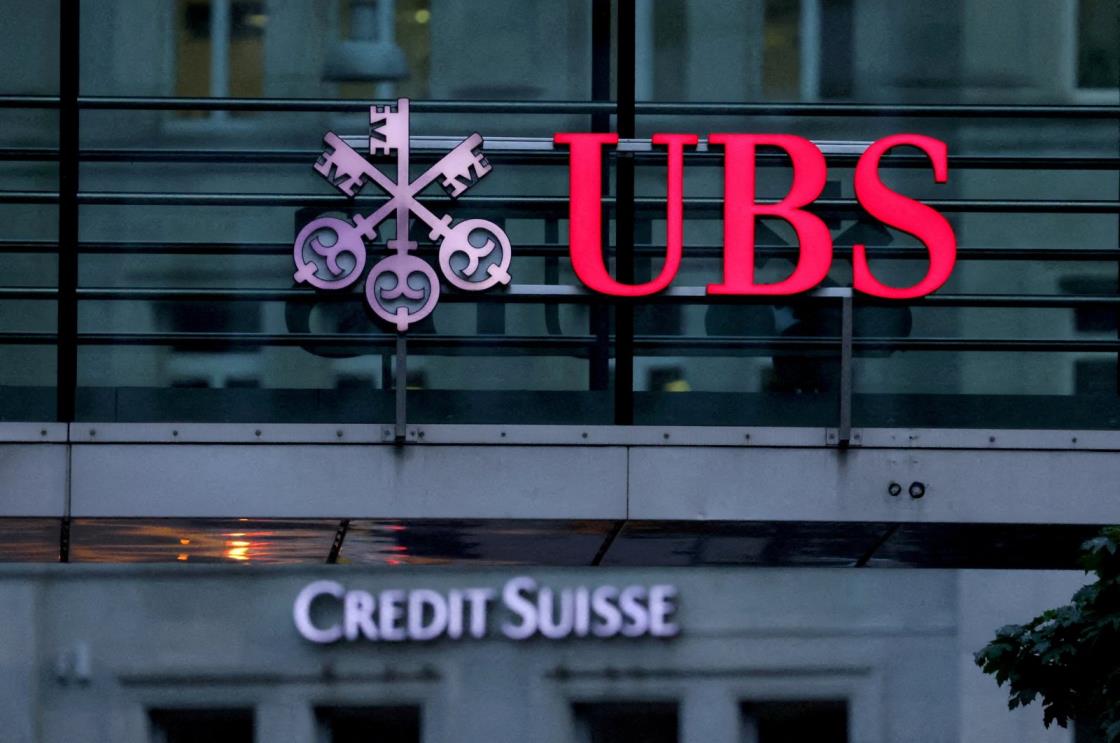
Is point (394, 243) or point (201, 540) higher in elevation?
point (394, 243)

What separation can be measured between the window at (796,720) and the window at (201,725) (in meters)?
4.28

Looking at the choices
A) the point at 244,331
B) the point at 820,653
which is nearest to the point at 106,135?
the point at 244,331

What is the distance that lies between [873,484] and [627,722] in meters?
6.34

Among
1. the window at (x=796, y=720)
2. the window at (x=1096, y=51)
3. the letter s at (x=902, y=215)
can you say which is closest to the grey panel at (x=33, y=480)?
the letter s at (x=902, y=215)

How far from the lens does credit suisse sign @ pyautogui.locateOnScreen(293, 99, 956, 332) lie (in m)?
13.0

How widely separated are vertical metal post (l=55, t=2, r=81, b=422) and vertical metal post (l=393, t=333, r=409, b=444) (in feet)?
6.76

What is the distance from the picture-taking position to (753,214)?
43.0 feet

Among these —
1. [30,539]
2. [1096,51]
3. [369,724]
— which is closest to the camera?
[30,539]

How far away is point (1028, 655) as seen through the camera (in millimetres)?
10891

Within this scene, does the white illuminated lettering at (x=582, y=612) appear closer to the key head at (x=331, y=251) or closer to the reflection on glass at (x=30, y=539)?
the reflection on glass at (x=30, y=539)

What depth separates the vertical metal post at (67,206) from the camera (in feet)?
→ 44.1

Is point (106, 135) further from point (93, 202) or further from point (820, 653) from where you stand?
point (820, 653)

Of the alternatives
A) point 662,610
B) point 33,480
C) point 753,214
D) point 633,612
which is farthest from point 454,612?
point 753,214

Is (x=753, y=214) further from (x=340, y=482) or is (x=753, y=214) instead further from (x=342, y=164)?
(x=340, y=482)
